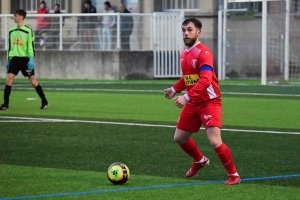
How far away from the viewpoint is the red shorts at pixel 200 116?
955 cm

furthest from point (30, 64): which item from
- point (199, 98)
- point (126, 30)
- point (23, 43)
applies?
point (126, 30)

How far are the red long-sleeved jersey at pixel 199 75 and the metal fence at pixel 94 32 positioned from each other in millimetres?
22000

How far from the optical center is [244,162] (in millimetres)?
11109

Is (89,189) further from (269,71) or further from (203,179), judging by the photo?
(269,71)

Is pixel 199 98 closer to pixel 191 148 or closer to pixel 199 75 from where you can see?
pixel 199 75

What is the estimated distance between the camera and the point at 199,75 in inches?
378

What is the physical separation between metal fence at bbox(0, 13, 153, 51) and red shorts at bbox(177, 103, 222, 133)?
2195cm

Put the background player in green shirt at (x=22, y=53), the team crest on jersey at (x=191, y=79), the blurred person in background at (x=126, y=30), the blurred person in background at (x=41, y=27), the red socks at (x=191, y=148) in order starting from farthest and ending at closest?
1. the blurred person in background at (x=41, y=27)
2. the blurred person in background at (x=126, y=30)
3. the background player in green shirt at (x=22, y=53)
4. the red socks at (x=191, y=148)
5. the team crest on jersey at (x=191, y=79)

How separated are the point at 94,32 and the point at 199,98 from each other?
74.8 feet

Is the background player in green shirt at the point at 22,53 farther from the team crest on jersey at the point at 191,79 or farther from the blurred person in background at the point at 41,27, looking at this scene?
the blurred person in background at the point at 41,27

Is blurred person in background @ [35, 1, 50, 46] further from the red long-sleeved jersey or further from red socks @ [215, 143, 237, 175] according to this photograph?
red socks @ [215, 143, 237, 175]

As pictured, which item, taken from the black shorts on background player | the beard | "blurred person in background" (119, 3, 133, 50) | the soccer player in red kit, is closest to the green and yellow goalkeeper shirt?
the black shorts on background player

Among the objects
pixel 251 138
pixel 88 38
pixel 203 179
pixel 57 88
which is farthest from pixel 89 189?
pixel 88 38

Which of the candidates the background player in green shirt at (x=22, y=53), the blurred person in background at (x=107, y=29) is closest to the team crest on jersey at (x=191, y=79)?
the background player in green shirt at (x=22, y=53)
